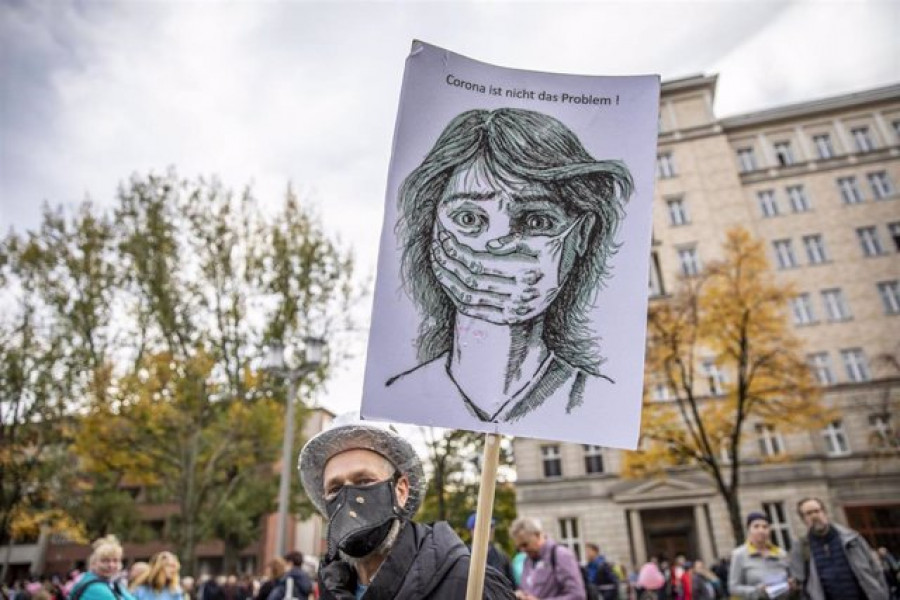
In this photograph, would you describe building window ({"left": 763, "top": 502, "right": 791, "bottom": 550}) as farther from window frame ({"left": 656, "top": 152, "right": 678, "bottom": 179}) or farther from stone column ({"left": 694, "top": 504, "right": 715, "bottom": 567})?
window frame ({"left": 656, "top": 152, "right": 678, "bottom": 179})

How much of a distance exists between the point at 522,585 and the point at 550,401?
4010mm

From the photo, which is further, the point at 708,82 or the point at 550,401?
the point at 708,82

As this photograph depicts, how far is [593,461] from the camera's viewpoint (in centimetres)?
2923

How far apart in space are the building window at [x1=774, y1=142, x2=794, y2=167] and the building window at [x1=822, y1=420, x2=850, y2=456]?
1647cm

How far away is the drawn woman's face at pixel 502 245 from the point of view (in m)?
2.05

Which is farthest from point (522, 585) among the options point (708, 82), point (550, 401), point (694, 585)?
point (708, 82)

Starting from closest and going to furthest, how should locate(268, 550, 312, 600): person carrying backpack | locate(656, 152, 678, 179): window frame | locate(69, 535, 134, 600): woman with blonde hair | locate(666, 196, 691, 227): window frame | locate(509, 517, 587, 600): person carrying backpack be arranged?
locate(69, 535, 134, 600): woman with blonde hair, locate(509, 517, 587, 600): person carrying backpack, locate(268, 550, 312, 600): person carrying backpack, locate(666, 196, 691, 227): window frame, locate(656, 152, 678, 179): window frame

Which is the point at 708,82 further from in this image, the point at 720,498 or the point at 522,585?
the point at 522,585

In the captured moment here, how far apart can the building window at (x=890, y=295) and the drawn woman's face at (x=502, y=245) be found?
118ft

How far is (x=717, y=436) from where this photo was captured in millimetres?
19438

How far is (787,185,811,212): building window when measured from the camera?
3372 cm

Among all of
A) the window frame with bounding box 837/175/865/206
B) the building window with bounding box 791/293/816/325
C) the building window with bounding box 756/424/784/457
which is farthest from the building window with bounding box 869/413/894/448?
the window frame with bounding box 837/175/865/206

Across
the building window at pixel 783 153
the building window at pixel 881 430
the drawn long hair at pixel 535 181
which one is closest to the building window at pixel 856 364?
the building window at pixel 881 430

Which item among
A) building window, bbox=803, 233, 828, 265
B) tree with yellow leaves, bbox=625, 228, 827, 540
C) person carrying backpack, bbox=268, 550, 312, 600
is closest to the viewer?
person carrying backpack, bbox=268, 550, 312, 600
